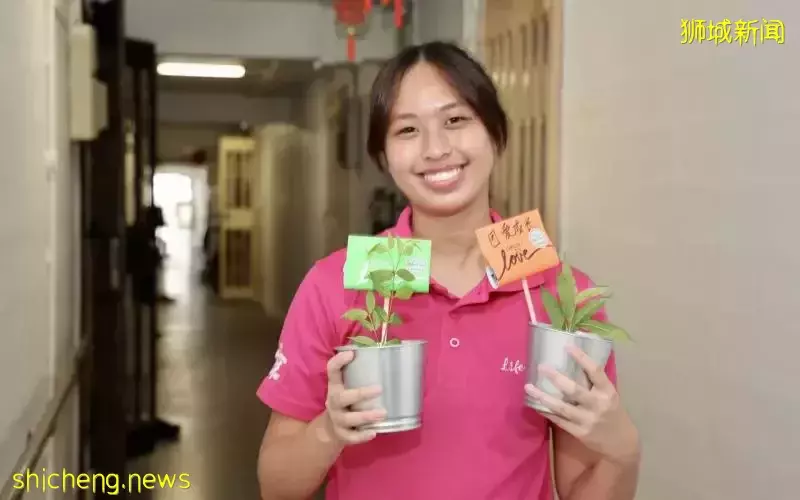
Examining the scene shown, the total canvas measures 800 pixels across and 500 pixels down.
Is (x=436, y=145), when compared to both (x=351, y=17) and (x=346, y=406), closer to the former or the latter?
(x=346, y=406)

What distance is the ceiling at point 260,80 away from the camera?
3.43 metres

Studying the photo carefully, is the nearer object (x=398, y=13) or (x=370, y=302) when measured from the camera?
(x=370, y=302)

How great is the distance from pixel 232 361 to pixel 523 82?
2353 millimetres

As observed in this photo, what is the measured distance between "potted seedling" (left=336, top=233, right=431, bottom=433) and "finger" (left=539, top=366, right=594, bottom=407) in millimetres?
126

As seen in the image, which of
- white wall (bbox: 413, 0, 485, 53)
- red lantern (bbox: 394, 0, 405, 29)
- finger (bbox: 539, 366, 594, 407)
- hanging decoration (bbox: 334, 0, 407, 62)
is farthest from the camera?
hanging decoration (bbox: 334, 0, 407, 62)

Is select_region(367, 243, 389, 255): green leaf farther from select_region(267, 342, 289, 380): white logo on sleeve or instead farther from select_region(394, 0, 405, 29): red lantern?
select_region(394, 0, 405, 29): red lantern

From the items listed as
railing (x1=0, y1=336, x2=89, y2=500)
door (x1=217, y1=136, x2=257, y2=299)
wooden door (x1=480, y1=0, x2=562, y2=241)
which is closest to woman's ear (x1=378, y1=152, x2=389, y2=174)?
railing (x1=0, y1=336, x2=89, y2=500)

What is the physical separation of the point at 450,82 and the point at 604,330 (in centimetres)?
31

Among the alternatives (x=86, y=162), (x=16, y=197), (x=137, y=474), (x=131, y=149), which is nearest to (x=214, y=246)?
(x=131, y=149)

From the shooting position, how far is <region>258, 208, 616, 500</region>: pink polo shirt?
786mm

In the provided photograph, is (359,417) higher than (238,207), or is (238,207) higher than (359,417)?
(238,207)
